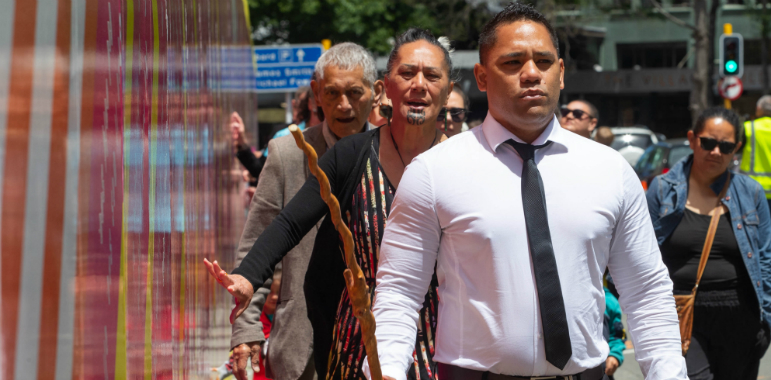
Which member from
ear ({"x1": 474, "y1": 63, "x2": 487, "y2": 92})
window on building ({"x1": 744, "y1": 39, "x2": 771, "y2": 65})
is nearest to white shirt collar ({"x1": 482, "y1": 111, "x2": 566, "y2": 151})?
ear ({"x1": 474, "y1": 63, "x2": 487, "y2": 92})

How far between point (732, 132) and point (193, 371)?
116 inches

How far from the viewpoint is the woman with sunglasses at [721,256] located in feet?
13.3

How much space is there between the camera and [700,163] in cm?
419

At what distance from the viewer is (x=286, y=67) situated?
15289 millimetres

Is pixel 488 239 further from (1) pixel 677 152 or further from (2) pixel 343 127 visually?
(1) pixel 677 152

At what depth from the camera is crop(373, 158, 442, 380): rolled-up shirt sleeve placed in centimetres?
205

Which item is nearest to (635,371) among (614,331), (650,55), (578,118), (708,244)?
(578,118)

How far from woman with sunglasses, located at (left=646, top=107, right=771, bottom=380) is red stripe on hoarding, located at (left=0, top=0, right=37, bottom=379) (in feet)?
11.6

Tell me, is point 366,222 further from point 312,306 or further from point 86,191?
point 86,191

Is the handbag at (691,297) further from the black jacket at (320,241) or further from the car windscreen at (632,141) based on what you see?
the car windscreen at (632,141)

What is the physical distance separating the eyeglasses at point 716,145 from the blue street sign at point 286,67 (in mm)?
11573

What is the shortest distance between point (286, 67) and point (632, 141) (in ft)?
34.7

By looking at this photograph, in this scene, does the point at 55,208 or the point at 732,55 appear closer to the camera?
the point at 55,208

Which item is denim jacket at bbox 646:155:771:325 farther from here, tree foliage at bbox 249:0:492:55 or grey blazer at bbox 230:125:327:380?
tree foliage at bbox 249:0:492:55
